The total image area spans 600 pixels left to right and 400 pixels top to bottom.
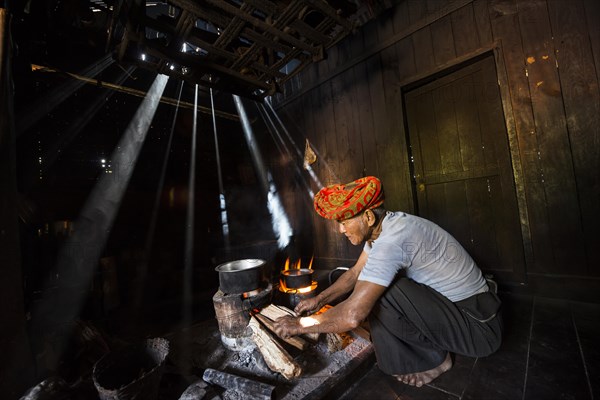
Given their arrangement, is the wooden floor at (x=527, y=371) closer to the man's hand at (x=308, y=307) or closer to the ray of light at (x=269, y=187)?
the man's hand at (x=308, y=307)

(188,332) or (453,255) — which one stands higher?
(453,255)

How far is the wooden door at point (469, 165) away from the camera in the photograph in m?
3.98

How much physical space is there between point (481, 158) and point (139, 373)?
5.48 m

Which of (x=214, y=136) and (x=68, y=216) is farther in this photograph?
(x=214, y=136)

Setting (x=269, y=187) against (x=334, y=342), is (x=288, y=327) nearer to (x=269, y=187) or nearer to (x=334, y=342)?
(x=334, y=342)

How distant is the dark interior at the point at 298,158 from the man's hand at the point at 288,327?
66 centimetres

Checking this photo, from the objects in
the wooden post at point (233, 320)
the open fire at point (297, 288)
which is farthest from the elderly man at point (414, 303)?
the open fire at point (297, 288)

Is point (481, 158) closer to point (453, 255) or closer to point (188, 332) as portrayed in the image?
point (453, 255)

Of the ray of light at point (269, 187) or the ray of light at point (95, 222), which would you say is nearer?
the ray of light at point (95, 222)

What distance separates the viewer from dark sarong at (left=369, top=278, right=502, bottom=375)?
2.26 meters

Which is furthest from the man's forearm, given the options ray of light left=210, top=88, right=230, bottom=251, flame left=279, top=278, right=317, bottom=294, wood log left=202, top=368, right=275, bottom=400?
ray of light left=210, top=88, right=230, bottom=251

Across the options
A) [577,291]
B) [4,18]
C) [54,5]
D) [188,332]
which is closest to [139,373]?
[188,332]

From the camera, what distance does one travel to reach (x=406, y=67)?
487 centimetres

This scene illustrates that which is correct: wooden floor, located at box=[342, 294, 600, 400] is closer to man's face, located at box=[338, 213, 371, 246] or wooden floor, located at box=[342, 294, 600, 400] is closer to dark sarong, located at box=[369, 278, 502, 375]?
dark sarong, located at box=[369, 278, 502, 375]
